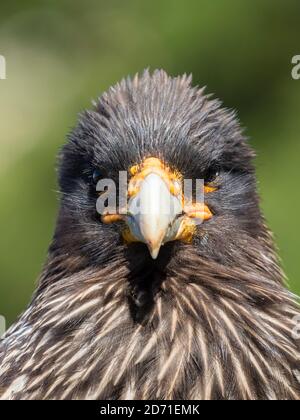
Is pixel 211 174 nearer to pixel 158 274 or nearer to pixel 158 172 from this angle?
pixel 158 172

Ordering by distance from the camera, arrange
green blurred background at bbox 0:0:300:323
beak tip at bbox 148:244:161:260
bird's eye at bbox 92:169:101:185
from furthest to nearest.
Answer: green blurred background at bbox 0:0:300:323 → bird's eye at bbox 92:169:101:185 → beak tip at bbox 148:244:161:260

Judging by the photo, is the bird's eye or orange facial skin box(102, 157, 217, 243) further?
the bird's eye

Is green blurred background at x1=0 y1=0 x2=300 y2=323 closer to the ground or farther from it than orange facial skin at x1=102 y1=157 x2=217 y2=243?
farther from it

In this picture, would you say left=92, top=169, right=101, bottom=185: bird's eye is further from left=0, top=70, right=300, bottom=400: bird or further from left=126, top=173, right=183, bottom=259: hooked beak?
left=126, top=173, right=183, bottom=259: hooked beak

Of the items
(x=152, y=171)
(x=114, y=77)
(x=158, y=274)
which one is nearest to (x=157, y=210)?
(x=152, y=171)

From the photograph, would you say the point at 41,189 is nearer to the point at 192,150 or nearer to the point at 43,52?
the point at 43,52

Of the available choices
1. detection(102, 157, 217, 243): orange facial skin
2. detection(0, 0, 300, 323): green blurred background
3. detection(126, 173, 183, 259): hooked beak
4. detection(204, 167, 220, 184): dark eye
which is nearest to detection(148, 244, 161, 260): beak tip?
detection(126, 173, 183, 259): hooked beak

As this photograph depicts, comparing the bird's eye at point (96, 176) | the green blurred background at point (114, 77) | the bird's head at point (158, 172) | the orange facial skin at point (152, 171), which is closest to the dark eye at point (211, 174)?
the bird's head at point (158, 172)
